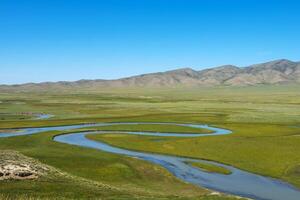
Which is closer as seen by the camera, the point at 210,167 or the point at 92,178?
the point at 92,178

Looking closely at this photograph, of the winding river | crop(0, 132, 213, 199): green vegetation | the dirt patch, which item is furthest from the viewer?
the winding river

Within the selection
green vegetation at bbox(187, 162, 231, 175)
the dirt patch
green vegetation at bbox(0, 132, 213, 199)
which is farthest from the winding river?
the dirt patch

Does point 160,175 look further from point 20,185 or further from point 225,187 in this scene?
point 20,185

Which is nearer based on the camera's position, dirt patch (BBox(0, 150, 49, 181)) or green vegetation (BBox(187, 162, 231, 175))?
dirt patch (BBox(0, 150, 49, 181))

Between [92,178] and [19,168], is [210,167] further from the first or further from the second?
[19,168]

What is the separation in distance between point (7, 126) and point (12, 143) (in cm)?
2845

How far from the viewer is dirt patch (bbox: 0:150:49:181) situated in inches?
1137

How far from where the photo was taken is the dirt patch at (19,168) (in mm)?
28869

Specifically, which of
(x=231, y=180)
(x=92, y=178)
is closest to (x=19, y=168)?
(x=92, y=178)

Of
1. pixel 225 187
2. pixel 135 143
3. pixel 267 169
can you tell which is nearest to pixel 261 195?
pixel 225 187

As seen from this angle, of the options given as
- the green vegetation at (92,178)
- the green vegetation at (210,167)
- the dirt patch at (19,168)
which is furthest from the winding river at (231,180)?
the dirt patch at (19,168)

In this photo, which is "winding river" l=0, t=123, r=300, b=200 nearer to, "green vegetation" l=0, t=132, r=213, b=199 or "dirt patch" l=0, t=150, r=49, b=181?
"green vegetation" l=0, t=132, r=213, b=199

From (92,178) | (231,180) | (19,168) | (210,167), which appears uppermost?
(19,168)

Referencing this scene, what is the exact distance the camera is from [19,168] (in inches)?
1171
